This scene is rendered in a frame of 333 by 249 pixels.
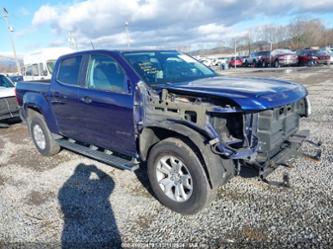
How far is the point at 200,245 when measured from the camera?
3100 mm

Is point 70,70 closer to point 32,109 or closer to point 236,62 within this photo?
point 32,109

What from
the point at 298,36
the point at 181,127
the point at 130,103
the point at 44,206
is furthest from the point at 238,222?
the point at 298,36

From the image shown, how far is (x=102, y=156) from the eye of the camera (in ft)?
14.9

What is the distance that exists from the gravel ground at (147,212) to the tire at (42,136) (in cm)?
74

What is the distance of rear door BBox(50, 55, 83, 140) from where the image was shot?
4.94 metres

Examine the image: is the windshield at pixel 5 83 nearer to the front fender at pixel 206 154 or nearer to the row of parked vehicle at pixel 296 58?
the front fender at pixel 206 154

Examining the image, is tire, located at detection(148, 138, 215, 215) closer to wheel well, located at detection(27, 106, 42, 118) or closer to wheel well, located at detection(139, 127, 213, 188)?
wheel well, located at detection(139, 127, 213, 188)

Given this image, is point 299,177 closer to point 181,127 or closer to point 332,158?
point 332,158

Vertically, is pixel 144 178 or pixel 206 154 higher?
pixel 206 154

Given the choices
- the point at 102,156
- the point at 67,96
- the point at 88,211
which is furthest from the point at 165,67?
the point at 88,211

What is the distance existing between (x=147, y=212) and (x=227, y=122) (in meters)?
1.44

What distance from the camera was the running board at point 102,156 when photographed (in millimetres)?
4105

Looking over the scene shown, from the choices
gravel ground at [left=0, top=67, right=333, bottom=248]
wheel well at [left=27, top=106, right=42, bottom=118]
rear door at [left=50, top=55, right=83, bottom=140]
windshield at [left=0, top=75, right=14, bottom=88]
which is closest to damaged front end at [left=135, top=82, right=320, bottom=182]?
gravel ground at [left=0, top=67, right=333, bottom=248]

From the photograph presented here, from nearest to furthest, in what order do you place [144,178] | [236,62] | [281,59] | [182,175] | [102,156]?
1. [182,175]
2. [102,156]
3. [144,178]
4. [281,59]
5. [236,62]
